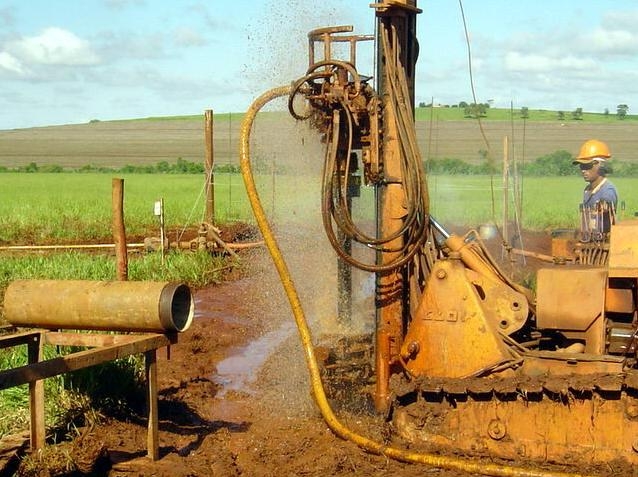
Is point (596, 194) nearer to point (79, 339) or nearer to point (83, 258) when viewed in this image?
point (79, 339)

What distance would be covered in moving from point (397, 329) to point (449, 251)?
2.33 ft

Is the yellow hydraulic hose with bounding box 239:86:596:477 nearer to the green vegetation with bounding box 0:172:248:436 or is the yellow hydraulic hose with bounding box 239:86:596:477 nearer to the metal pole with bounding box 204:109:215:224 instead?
the green vegetation with bounding box 0:172:248:436

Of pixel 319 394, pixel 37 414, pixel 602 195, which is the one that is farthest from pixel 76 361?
pixel 602 195

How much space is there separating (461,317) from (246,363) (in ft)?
11.4

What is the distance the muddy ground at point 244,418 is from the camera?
21.5 feet

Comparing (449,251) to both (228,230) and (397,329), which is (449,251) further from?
(228,230)

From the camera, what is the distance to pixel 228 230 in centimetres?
1995

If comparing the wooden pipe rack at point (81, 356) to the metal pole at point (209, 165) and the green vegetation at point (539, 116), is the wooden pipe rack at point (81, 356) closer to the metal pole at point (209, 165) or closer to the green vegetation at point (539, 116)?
the metal pole at point (209, 165)

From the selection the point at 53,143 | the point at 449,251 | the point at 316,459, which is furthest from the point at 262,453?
the point at 53,143

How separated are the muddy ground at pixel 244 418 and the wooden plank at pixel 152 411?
10cm

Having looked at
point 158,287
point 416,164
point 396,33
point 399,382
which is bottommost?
point 399,382

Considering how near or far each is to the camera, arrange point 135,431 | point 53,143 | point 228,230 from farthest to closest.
Result: 1. point 53,143
2. point 228,230
3. point 135,431

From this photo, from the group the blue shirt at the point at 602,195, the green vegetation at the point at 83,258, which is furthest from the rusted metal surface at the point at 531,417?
the blue shirt at the point at 602,195

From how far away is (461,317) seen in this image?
6.97 meters
